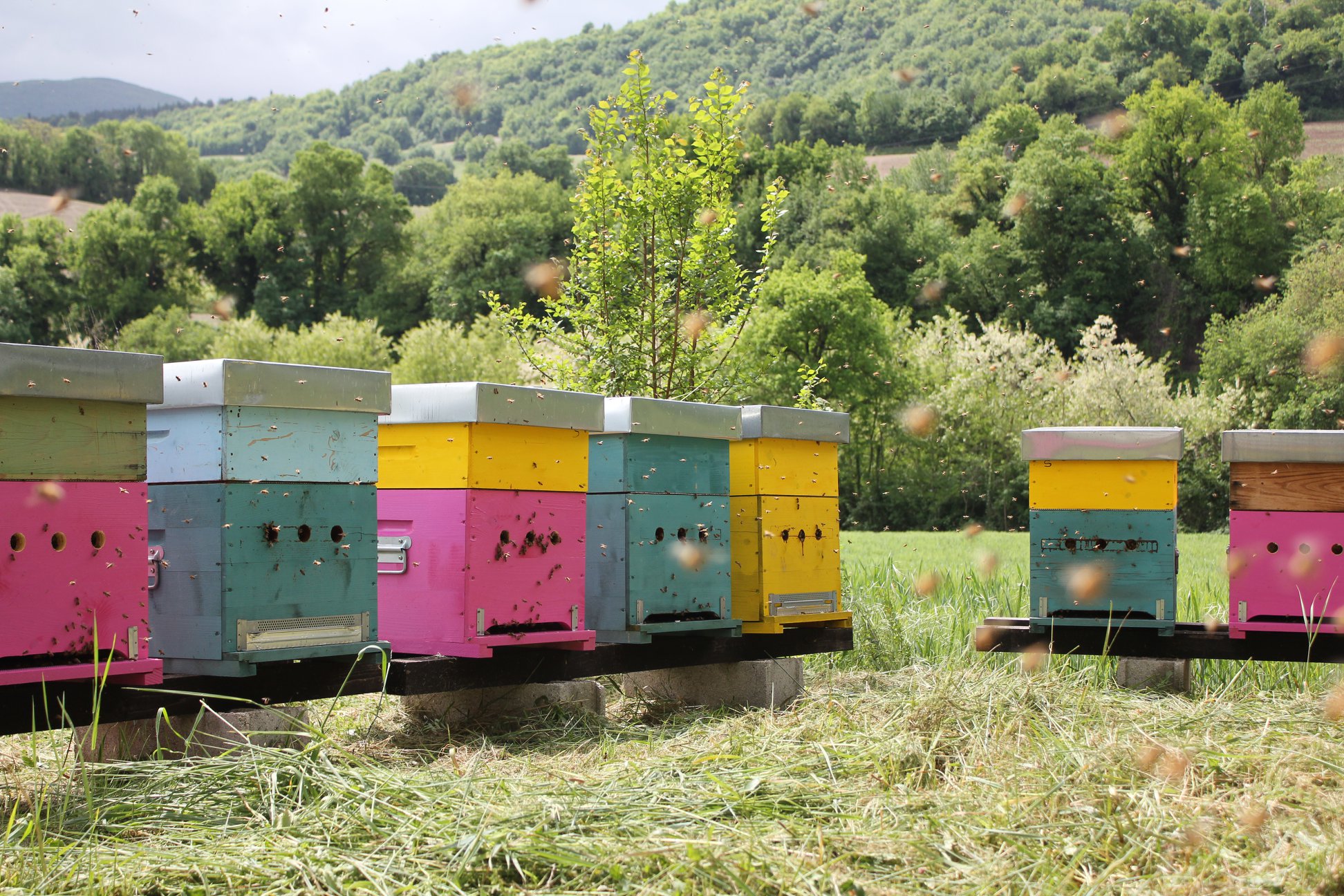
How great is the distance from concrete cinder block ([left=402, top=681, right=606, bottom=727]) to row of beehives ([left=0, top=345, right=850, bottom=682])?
319mm

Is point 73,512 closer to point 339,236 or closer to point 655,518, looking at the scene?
point 655,518

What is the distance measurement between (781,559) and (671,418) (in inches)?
42.5

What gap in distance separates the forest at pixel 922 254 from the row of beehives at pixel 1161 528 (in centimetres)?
231

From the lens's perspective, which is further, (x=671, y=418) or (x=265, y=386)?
(x=671, y=418)

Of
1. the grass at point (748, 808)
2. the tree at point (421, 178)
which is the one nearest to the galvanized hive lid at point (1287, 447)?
the grass at point (748, 808)

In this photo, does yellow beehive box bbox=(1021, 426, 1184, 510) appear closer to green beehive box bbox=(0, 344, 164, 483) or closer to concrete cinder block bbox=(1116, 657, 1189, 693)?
concrete cinder block bbox=(1116, 657, 1189, 693)

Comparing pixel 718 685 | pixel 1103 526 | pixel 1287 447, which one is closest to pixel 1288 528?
pixel 1287 447

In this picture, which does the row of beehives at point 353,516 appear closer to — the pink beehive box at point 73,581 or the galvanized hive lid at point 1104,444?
the pink beehive box at point 73,581

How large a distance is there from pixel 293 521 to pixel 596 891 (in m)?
1.84

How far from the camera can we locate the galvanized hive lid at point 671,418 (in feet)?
17.4

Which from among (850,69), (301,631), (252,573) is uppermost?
(850,69)

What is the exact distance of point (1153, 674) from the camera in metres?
6.44

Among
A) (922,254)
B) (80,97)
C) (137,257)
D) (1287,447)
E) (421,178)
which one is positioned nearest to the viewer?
(1287,447)

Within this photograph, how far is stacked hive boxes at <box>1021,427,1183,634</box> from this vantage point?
593 cm
